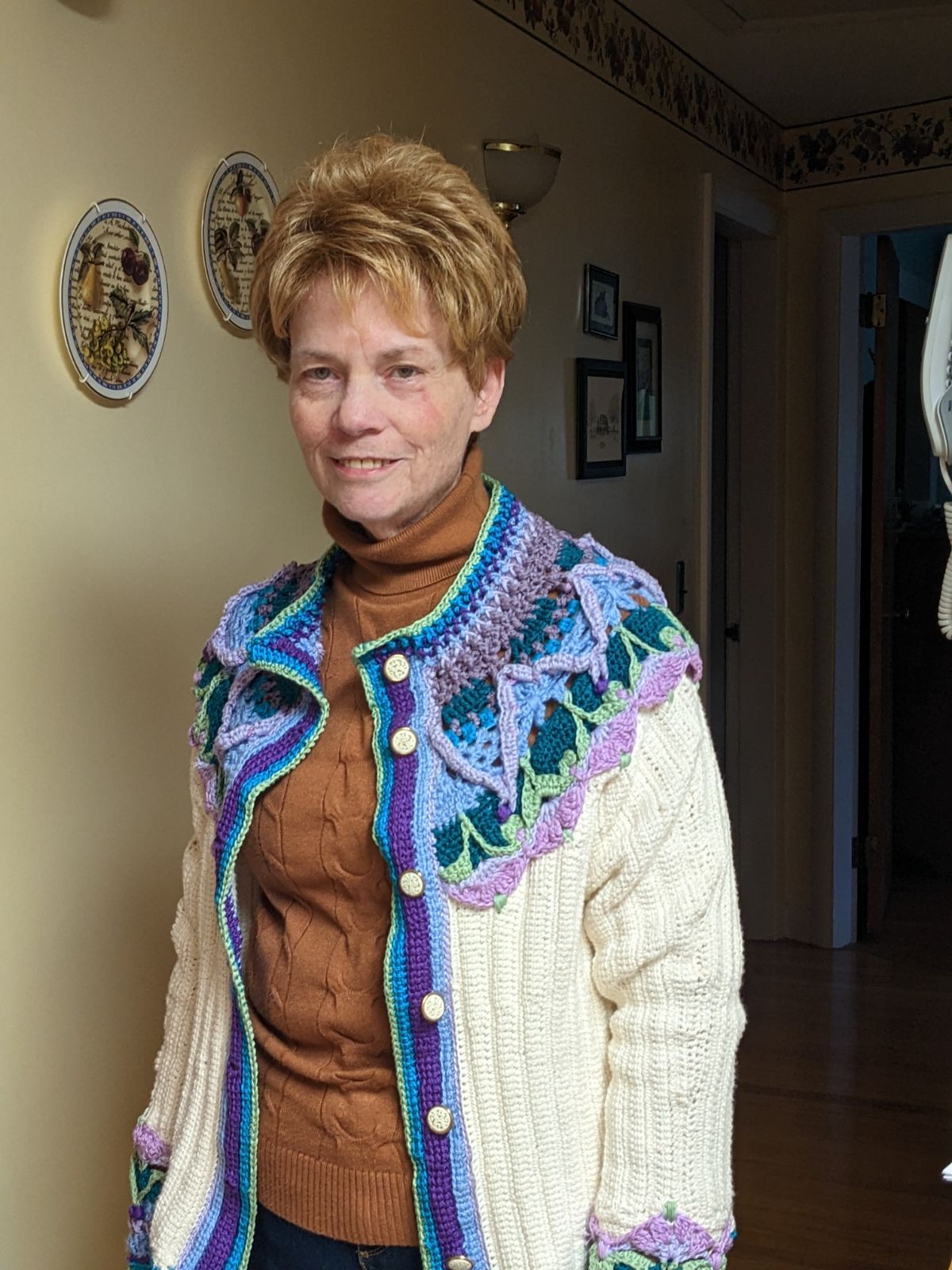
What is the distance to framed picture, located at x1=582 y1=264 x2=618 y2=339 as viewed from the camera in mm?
3250

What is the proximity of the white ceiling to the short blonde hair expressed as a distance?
2453mm

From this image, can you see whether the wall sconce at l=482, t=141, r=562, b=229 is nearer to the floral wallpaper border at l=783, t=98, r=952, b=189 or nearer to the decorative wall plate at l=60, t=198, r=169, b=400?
the decorative wall plate at l=60, t=198, r=169, b=400

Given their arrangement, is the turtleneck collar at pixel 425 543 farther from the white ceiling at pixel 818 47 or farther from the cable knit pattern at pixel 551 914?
the white ceiling at pixel 818 47

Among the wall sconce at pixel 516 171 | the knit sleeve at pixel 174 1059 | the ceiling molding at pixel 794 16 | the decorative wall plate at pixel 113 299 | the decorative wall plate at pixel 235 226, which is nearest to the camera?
the knit sleeve at pixel 174 1059

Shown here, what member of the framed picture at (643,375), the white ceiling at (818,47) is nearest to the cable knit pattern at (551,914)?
the framed picture at (643,375)

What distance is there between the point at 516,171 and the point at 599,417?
0.73 meters

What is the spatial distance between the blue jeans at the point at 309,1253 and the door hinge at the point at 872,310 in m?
3.81

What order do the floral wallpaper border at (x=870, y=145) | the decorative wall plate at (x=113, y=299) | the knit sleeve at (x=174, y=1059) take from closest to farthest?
the knit sleeve at (x=174, y=1059) < the decorative wall plate at (x=113, y=299) < the floral wallpaper border at (x=870, y=145)

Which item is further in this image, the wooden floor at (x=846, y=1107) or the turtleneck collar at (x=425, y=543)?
the wooden floor at (x=846, y=1107)

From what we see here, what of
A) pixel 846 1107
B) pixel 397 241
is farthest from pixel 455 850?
pixel 846 1107

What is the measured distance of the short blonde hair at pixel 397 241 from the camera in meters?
1.12

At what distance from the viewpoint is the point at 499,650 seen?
1169 mm

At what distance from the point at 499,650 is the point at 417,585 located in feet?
0.32

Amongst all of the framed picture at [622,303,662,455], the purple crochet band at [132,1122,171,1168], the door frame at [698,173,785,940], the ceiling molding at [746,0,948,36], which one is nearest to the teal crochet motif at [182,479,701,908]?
the purple crochet band at [132,1122,171,1168]
